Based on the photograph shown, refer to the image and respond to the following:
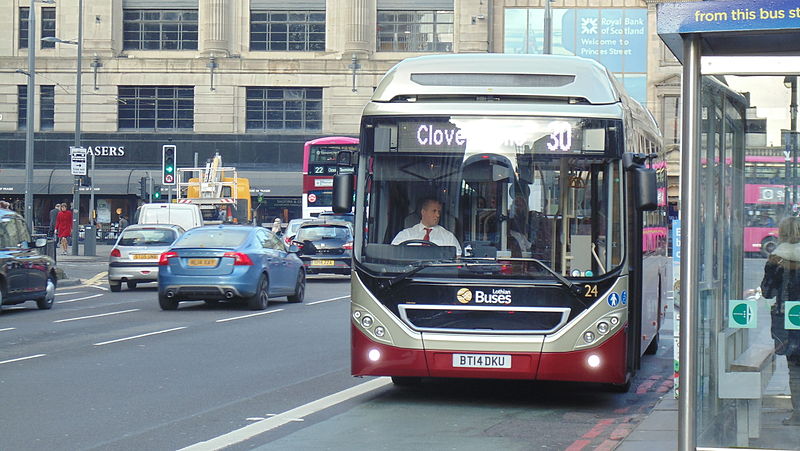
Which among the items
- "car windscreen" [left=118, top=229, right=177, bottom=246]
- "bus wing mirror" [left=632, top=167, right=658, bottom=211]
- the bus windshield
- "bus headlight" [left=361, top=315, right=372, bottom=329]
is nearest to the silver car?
"car windscreen" [left=118, top=229, right=177, bottom=246]

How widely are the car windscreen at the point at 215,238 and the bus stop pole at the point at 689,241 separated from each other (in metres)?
14.5

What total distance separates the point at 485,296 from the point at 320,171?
3696 centimetres

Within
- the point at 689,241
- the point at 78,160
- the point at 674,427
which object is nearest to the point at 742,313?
the point at 689,241

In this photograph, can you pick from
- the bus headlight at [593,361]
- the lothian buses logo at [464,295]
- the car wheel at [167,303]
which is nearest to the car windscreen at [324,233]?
the car wheel at [167,303]

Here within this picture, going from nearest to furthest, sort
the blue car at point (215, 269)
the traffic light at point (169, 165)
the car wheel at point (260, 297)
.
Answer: the blue car at point (215, 269)
the car wheel at point (260, 297)
the traffic light at point (169, 165)

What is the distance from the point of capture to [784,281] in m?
7.29

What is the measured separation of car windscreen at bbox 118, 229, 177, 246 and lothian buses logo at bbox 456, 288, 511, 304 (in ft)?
57.7

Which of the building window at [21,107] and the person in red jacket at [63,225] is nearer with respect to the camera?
the person in red jacket at [63,225]

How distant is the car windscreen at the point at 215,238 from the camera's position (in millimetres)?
21062

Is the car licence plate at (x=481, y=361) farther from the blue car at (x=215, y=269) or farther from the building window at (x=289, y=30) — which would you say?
the building window at (x=289, y=30)

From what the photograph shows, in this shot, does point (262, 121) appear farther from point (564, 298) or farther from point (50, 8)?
point (564, 298)

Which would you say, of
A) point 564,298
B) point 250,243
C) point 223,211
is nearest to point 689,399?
point 564,298

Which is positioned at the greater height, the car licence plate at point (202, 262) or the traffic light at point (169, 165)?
the traffic light at point (169, 165)

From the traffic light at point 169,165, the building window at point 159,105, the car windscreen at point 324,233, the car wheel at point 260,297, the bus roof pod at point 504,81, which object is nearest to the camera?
the bus roof pod at point 504,81
